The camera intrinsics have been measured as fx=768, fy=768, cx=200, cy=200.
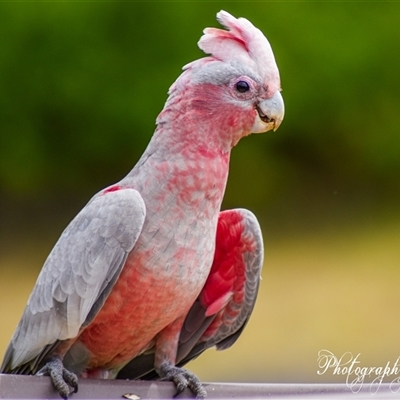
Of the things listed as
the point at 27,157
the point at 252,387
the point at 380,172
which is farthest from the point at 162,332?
the point at 380,172

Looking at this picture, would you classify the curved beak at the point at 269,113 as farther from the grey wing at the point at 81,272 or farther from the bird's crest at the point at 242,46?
the grey wing at the point at 81,272

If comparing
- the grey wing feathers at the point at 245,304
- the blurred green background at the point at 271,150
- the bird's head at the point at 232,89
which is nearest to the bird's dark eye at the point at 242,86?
the bird's head at the point at 232,89

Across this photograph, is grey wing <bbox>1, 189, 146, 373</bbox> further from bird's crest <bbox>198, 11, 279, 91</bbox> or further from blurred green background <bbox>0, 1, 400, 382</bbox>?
blurred green background <bbox>0, 1, 400, 382</bbox>

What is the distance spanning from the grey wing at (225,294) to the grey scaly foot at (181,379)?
2.7 inches

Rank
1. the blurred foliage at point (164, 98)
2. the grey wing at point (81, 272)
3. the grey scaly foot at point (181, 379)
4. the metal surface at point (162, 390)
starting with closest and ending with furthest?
the metal surface at point (162, 390)
the grey wing at point (81, 272)
the grey scaly foot at point (181, 379)
the blurred foliage at point (164, 98)

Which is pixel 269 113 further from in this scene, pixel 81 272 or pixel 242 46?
pixel 81 272

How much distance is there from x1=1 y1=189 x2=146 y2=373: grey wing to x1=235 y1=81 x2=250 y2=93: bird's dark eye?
0.84ft

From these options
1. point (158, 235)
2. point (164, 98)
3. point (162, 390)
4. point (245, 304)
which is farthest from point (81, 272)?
point (164, 98)

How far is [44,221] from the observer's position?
3.12 m

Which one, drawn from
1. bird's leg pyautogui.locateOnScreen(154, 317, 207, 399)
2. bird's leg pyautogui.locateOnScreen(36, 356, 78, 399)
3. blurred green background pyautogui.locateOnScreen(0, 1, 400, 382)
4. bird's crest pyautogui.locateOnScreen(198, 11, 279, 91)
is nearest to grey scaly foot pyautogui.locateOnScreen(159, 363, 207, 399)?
bird's leg pyautogui.locateOnScreen(154, 317, 207, 399)

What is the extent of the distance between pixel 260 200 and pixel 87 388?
79.9 inches

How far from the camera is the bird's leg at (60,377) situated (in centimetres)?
124

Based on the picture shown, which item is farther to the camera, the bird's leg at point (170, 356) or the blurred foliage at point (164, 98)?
the blurred foliage at point (164, 98)

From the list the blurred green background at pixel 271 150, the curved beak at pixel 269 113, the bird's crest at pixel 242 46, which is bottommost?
the blurred green background at pixel 271 150
